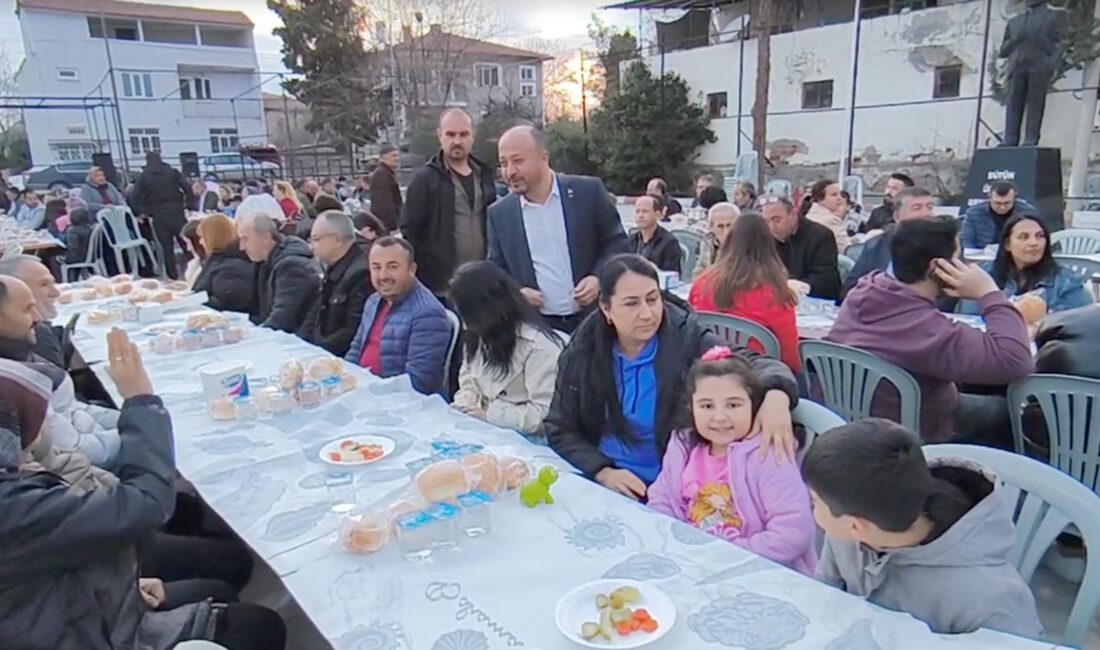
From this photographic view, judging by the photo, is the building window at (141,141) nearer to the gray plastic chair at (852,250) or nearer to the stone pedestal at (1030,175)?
the stone pedestal at (1030,175)

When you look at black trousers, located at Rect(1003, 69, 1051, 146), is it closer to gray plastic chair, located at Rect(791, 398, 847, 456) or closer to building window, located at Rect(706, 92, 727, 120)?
gray plastic chair, located at Rect(791, 398, 847, 456)

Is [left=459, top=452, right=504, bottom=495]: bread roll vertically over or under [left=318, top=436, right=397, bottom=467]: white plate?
over

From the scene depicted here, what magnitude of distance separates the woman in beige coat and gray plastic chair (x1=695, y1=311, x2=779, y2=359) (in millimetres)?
3425

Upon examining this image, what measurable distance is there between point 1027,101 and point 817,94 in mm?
7608

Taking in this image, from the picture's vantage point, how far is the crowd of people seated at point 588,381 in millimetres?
1159

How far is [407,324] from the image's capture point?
9.57 feet

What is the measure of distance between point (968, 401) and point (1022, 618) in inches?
67.1

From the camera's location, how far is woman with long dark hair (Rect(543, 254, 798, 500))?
195cm

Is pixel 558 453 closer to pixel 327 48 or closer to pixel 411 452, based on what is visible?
pixel 411 452

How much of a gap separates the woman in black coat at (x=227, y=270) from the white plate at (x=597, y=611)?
3.59 meters

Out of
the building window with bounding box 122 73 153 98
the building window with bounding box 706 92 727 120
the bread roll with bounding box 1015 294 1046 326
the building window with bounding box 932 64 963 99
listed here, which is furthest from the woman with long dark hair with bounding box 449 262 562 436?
the building window with bounding box 122 73 153 98

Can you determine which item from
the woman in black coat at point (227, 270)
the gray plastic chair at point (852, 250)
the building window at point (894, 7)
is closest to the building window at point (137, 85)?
the building window at point (894, 7)

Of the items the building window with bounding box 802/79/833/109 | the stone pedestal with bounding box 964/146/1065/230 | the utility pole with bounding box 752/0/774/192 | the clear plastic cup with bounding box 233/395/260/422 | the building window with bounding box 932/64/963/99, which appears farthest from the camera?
the building window with bounding box 802/79/833/109

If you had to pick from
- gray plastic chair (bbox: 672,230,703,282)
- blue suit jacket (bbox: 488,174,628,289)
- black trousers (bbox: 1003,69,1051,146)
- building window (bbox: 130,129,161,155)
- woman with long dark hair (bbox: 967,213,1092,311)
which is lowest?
gray plastic chair (bbox: 672,230,703,282)
